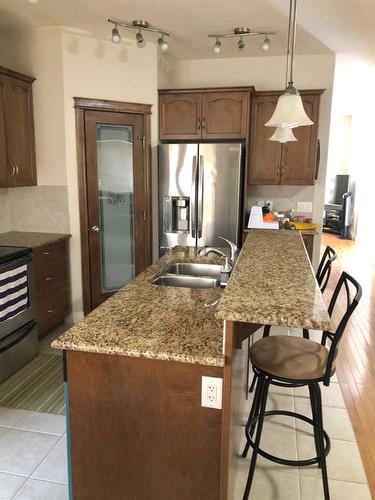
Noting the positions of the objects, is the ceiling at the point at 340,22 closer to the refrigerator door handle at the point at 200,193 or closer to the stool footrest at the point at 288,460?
the refrigerator door handle at the point at 200,193

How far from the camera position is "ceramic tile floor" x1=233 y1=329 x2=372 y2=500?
2020mm

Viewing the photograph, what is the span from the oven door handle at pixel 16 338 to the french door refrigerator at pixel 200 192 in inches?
64.1

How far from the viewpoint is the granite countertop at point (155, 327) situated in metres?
1.44

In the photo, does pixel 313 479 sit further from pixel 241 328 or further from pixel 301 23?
pixel 301 23

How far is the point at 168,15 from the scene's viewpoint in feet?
11.1

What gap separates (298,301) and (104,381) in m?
0.77

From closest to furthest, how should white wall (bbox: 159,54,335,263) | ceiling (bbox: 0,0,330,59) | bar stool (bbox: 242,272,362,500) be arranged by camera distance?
bar stool (bbox: 242,272,362,500), ceiling (bbox: 0,0,330,59), white wall (bbox: 159,54,335,263)

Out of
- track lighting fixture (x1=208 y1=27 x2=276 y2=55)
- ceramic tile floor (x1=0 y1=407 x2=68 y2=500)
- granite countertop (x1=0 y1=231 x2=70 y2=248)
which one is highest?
→ track lighting fixture (x1=208 y1=27 x2=276 y2=55)

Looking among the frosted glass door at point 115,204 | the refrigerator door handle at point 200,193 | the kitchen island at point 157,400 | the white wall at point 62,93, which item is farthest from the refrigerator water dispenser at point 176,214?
the kitchen island at point 157,400

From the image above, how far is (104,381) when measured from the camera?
151cm

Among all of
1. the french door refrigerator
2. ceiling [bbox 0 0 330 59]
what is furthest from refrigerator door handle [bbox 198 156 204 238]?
ceiling [bbox 0 0 330 59]

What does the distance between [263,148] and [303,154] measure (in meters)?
0.43

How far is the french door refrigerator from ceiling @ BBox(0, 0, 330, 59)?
104 cm

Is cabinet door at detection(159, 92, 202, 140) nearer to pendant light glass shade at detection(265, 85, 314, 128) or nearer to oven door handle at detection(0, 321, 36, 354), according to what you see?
pendant light glass shade at detection(265, 85, 314, 128)
